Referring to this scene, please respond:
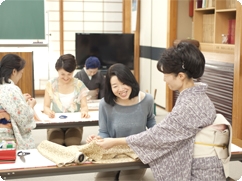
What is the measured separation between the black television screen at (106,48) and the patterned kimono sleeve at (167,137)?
5.47 m

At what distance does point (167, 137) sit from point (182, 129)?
9cm

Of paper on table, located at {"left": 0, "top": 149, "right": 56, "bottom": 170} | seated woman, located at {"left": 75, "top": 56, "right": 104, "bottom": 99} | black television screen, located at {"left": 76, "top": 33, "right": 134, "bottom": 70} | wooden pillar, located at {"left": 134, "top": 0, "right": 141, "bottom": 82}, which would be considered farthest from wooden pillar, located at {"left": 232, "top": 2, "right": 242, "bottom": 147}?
wooden pillar, located at {"left": 134, "top": 0, "right": 141, "bottom": 82}

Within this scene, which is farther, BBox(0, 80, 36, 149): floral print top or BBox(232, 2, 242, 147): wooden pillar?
BBox(232, 2, 242, 147): wooden pillar

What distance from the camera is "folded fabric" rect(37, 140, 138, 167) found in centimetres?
218

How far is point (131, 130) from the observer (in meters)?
2.79

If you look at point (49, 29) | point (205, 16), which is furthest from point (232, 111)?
point (49, 29)

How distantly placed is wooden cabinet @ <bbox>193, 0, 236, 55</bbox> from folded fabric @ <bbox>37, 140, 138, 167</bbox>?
2.98 metres

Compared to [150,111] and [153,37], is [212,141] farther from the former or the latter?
[153,37]

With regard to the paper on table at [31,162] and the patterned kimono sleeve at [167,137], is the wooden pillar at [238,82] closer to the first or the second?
the patterned kimono sleeve at [167,137]

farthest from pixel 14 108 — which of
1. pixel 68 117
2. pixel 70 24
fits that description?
pixel 70 24

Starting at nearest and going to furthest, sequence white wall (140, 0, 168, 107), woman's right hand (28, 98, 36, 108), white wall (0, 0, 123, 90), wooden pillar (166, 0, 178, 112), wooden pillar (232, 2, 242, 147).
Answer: woman's right hand (28, 98, 36, 108) → wooden pillar (232, 2, 242, 147) → wooden pillar (166, 0, 178, 112) → white wall (140, 0, 168, 107) → white wall (0, 0, 123, 90)

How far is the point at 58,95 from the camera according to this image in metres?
4.07

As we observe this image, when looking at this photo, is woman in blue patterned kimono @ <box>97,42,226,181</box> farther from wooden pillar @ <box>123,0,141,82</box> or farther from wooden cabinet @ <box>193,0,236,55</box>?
wooden pillar @ <box>123,0,141,82</box>

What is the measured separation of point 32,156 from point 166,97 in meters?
4.38
